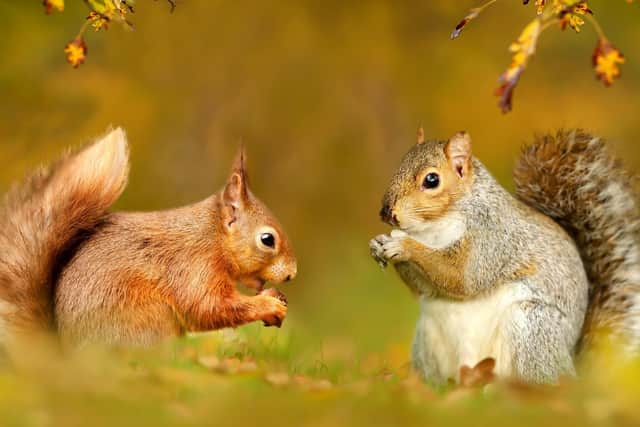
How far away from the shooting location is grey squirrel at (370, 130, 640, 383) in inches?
123

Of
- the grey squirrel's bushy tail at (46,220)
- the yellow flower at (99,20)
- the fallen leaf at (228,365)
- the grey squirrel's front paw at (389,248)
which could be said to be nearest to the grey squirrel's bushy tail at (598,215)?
the grey squirrel's front paw at (389,248)

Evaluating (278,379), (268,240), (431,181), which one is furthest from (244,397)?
(431,181)

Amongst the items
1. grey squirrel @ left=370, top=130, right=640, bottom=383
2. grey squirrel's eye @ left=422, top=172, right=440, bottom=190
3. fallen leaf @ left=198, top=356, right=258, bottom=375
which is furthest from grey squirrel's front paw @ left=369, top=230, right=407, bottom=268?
fallen leaf @ left=198, top=356, right=258, bottom=375

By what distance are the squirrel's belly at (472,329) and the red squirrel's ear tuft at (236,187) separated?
0.69m

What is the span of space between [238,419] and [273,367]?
1.01 metres

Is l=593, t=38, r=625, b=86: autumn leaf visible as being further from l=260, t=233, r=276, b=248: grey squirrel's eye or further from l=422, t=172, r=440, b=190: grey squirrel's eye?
l=260, t=233, r=276, b=248: grey squirrel's eye

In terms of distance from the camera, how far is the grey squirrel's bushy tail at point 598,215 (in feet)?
11.0

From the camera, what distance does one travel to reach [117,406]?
Result: 234 centimetres

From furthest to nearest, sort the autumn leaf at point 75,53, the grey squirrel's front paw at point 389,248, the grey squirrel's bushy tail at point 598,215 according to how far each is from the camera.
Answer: the grey squirrel's bushy tail at point 598,215 < the grey squirrel's front paw at point 389,248 < the autumn leaf at point 75,53

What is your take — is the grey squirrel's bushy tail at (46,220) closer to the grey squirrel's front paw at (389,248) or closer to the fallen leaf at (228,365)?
the fallen leaf at (228,365)

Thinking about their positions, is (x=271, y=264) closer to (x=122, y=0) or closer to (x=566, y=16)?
(x=122, y=0)

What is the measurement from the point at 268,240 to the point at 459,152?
0.67 meters

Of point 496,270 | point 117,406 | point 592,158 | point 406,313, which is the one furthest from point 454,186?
point 406,313

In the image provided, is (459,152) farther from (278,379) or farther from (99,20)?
(99,20)
